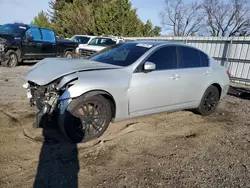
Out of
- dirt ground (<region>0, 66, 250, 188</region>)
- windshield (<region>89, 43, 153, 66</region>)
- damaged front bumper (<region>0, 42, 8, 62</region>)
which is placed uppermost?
windshield (<region>89, 43, 153, 66</region>)

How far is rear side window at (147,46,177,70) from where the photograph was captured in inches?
171

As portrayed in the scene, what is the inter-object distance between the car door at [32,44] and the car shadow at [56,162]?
8629 millimetres

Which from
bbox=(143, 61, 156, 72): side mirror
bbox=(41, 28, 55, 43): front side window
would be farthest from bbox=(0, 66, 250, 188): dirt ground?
bbox=(41, 28, 55, 43): front side window

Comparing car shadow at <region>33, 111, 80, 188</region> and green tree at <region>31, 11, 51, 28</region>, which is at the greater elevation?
green tree at <region>31, 11, 51, 28</region>

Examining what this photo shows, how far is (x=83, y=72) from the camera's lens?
354cm

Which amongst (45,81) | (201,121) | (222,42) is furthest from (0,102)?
(222,42)

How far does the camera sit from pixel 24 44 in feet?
36.6

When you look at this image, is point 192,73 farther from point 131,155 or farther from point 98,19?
point 98,19

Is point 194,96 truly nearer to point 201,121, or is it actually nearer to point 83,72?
point 201,121

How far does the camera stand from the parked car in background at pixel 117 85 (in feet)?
11.3

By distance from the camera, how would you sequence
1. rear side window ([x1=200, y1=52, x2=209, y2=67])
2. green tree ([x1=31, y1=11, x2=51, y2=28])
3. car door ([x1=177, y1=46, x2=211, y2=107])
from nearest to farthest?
car door ([x1=177, y1=46, x2=211, y2=107]) → rear side window ([x1=200, y1=52, x2=209, y2=67]) → green tree ([x1=31, y1=11, x2=51, y2=28])

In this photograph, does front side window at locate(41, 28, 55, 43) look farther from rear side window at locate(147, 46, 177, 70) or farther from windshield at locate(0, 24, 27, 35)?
rear side window at locate(147, 46, 177, 70)

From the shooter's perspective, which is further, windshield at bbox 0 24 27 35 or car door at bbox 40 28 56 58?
car door at bbox 40 28 56 58

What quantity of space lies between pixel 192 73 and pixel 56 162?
319 centimetres
